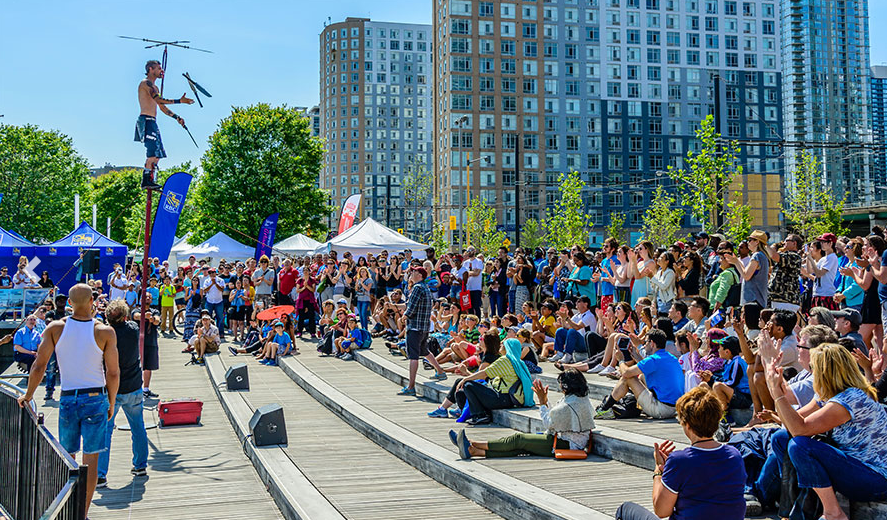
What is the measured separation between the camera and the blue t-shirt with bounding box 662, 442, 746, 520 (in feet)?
14.3

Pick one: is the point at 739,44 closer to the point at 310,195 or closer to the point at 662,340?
the point at 310,195

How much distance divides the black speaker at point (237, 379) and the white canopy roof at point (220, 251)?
22140mm

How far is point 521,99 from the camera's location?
9950 cm

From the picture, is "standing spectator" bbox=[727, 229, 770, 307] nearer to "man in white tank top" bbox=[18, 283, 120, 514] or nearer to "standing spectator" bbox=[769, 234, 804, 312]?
Answer: "standing spectator" bbox=[769, 234, 804, 312]

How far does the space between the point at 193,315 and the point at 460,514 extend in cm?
1780

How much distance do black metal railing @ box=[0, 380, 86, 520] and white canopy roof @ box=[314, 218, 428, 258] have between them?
2097cm

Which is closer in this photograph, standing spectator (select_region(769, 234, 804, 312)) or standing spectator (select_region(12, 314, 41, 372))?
standing spectator (select_region(769, 234, 804, 312))

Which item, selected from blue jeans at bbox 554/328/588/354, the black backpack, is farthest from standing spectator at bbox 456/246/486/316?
the black backpack

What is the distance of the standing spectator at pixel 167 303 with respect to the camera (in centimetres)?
2461

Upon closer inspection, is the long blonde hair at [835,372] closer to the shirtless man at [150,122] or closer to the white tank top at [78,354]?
the white tank top at [78,354]

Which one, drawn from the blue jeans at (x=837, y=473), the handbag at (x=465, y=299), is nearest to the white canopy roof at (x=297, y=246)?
the handbag at (x=465, y=299)

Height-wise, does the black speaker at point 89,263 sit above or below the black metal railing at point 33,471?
above

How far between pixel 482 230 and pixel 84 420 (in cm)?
6122

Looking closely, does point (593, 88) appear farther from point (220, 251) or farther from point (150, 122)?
point (150, 122)
